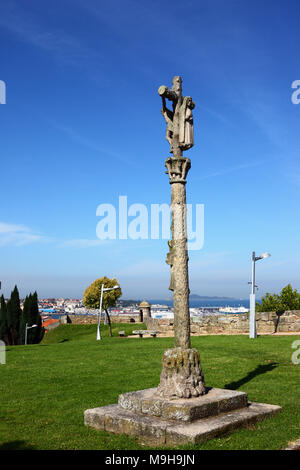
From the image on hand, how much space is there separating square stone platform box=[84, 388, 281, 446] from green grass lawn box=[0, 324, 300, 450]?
0.46ft

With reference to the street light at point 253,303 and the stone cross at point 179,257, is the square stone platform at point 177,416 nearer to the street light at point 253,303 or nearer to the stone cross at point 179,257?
the stone cross at point 179,257

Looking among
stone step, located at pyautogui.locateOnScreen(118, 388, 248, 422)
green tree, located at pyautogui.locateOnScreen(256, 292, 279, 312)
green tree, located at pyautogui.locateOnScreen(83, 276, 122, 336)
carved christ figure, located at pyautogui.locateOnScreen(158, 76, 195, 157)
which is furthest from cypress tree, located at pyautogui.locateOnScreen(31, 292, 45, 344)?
carved christ figure, located at pyautogui.locateOnScreen(158, 76, 195, 157)

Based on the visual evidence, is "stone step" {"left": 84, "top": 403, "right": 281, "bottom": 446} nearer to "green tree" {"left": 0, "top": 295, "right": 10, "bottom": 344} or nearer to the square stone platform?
the square stone platform

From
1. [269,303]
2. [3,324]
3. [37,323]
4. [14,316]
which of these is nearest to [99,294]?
[37,323]

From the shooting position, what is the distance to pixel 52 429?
20.9 ft

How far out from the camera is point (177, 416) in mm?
5766

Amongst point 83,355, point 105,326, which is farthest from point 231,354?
point 105,326

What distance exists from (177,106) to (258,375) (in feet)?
19.9

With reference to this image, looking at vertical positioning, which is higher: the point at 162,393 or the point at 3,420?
the point at 162,393

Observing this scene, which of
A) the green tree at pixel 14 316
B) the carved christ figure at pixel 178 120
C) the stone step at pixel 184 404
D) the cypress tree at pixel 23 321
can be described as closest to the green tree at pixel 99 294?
the cypress tree at pixel 23 321

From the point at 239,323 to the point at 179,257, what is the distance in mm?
17181

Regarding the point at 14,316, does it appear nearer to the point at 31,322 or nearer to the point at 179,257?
the point at 31,322

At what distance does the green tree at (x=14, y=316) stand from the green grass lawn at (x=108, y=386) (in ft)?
73.7
